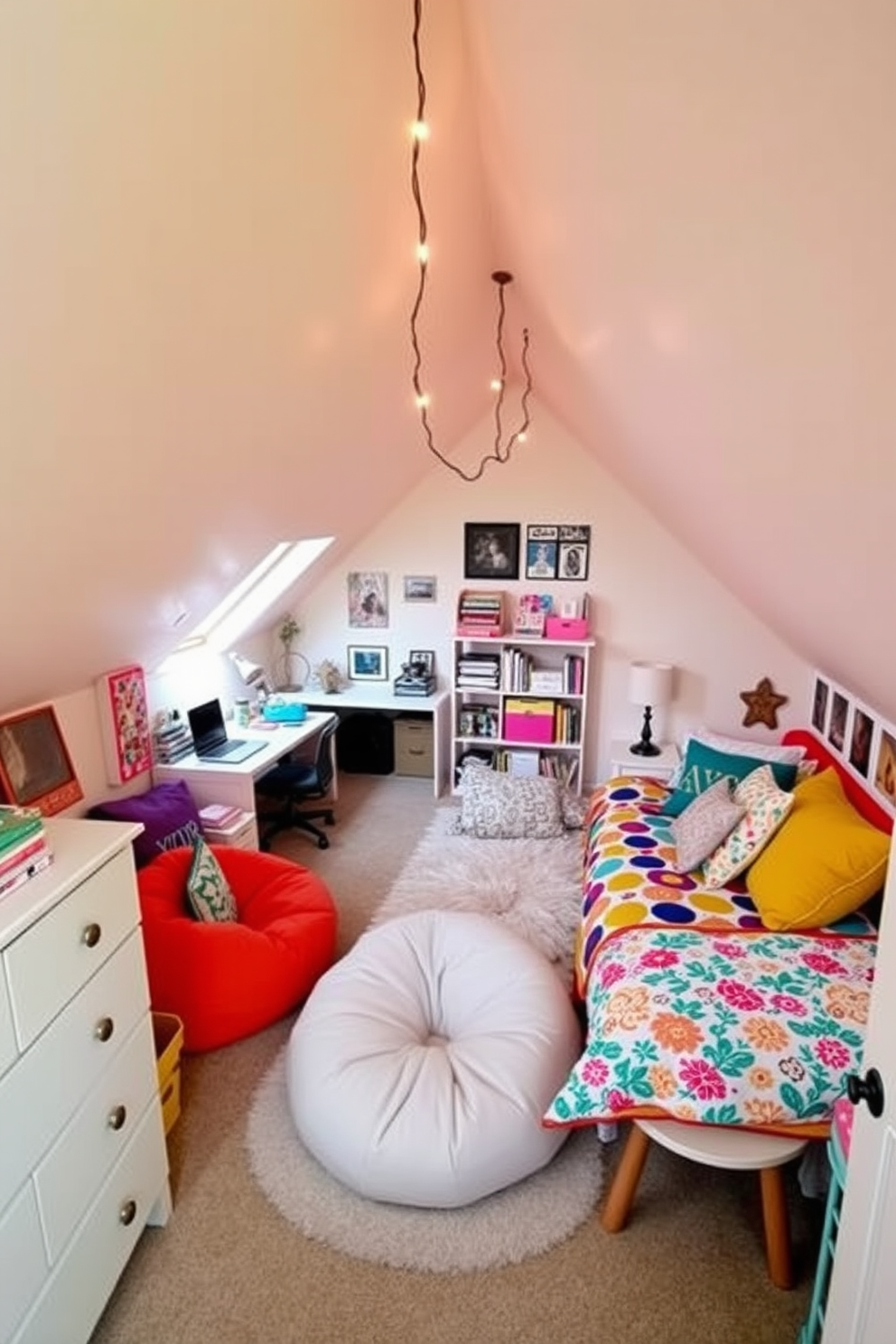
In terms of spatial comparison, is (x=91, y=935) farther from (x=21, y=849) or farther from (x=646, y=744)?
(x=646, y=744)

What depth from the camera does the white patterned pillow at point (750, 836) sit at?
2.48 metres

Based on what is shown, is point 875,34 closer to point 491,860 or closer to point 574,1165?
point 574,1165

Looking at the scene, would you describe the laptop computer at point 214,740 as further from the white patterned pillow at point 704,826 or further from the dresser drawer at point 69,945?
the white patterned pillow at point 704,826

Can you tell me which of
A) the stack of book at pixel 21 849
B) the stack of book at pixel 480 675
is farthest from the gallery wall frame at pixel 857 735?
the stack of book at pixel 21 849

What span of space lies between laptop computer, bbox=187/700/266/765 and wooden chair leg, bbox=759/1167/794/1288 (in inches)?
106

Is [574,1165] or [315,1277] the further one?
[574,1165]

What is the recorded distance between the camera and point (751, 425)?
1478mm

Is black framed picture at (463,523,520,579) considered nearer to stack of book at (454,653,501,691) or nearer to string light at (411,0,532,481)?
string light at (411,0,532,481)

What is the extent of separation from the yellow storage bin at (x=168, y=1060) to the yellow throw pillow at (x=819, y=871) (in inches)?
74.0

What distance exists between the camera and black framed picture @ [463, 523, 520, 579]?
4574mm

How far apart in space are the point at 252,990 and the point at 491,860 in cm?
159

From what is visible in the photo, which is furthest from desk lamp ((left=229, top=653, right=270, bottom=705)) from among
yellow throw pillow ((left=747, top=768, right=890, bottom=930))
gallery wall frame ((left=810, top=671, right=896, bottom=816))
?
gallery wall frame ((left=810, top=671, right=896, bottom=816))

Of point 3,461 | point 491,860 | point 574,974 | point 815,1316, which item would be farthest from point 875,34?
point 491,860

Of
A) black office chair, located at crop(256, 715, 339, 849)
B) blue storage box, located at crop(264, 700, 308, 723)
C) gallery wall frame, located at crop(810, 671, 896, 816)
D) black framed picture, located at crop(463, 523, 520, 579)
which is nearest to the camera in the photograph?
gallery wall frame, located at crop(810, 671, 896, 816)
